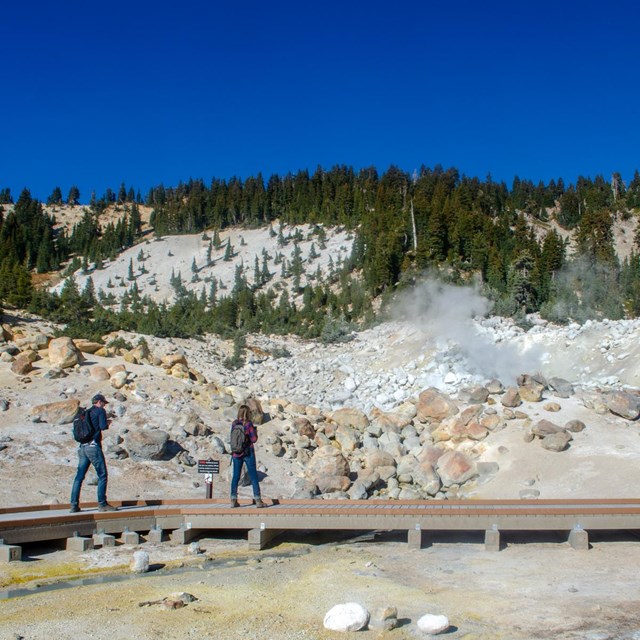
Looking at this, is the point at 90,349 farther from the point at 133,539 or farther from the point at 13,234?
the point at 13,234

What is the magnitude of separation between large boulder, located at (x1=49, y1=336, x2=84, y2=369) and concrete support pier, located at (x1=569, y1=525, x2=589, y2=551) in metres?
14.2

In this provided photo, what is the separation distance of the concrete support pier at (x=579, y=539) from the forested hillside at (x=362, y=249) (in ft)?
63.0

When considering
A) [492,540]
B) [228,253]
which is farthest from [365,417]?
[228,253]

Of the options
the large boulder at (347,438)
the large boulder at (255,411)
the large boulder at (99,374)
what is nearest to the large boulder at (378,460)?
the large boulder at (347,438)

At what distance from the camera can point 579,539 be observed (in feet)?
28.8

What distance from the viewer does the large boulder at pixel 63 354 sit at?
715 inches

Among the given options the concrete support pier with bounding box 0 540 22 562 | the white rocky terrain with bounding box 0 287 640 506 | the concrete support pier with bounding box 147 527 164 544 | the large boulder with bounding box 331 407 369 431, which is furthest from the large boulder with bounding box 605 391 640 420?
the concrete support pier with bounding box 0 540 22 562

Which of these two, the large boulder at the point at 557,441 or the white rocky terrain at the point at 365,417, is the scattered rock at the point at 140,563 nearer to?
the white rocky terrain at the point at 365,417

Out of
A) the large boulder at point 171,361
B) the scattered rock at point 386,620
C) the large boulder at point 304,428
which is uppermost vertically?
the large boulder at point 171,361

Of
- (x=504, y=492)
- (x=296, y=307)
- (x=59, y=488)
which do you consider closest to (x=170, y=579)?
(x=59, y=488)

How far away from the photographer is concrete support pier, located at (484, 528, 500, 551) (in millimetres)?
8805

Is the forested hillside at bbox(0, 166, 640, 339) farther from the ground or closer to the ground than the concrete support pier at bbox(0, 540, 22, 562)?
farther from the ground

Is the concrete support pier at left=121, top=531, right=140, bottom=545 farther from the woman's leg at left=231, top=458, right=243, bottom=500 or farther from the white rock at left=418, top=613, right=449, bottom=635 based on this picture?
the white rock at left=418, top=613, right=449, bottom=635

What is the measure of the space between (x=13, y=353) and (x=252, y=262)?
117 ft
